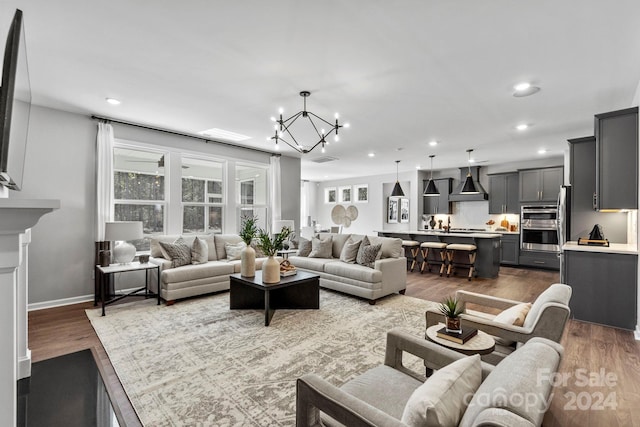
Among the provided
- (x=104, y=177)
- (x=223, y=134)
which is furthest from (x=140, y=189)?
(x=223, y=134)

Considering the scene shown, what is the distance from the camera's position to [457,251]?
668 centimetres

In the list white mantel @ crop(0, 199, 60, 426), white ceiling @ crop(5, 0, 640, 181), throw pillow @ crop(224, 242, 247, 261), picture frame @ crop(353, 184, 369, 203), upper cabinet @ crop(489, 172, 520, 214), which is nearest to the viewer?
white mantel @ crop(0, 199, 60, 426)

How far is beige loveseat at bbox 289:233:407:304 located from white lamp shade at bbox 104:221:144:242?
103 inches

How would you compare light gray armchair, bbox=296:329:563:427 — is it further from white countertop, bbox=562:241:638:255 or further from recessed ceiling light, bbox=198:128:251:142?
recessed ceiling light, bbox=198:128:251:142

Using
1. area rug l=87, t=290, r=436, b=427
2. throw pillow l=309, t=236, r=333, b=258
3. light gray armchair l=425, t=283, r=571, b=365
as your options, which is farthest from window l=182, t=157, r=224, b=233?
light gray armchair l=425, t=283, r=571, b=365

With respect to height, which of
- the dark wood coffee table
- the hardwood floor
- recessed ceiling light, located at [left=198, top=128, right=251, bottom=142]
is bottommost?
the hardwood floor

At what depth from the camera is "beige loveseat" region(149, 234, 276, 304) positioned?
14.2 feet

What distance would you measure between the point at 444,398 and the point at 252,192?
20.5ft

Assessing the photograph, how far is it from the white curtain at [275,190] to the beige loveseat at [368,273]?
178cm

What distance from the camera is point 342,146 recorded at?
253 inches

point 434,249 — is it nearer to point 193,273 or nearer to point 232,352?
point 193,273

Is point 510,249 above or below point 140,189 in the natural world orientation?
below

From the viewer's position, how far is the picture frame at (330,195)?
39.9ft

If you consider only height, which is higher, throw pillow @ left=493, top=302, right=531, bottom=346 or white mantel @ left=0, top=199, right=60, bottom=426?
white mantel @ left=0, top=199, right=60, bottom=426
